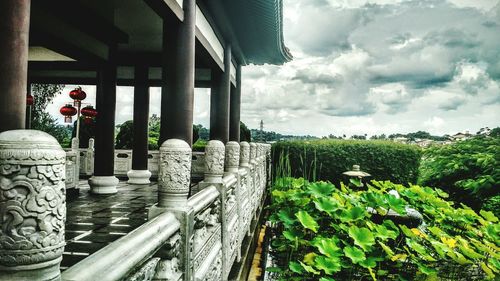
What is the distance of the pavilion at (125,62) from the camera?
725 millimetres

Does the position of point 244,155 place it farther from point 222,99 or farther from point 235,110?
point 235,110

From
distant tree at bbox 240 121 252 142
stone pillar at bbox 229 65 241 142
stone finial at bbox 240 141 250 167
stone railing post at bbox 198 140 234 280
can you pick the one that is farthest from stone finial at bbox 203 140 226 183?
distant tree at bbox 240 121 252 142

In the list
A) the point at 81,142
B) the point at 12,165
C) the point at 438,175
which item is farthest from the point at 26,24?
the point at 81,142

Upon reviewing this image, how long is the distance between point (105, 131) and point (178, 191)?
14.1 feet

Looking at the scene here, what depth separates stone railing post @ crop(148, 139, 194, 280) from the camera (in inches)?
64.6

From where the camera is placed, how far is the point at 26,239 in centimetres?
70

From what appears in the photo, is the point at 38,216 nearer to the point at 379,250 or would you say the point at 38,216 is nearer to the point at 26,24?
the point at 26,24

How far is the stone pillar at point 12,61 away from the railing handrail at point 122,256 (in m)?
0.96

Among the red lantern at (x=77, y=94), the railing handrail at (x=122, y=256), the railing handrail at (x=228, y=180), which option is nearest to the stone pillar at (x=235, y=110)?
the red lantern at (x=77, y=94)

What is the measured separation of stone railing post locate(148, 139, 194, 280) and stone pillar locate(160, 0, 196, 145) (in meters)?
1.98

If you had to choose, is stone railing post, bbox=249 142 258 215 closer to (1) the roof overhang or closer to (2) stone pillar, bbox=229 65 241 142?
→ (1) the roof overhang

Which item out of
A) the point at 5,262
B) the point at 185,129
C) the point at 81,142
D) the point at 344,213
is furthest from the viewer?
the point at 81,142

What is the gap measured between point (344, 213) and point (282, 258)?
1556 mm

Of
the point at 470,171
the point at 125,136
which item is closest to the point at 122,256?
the point at 470,171
